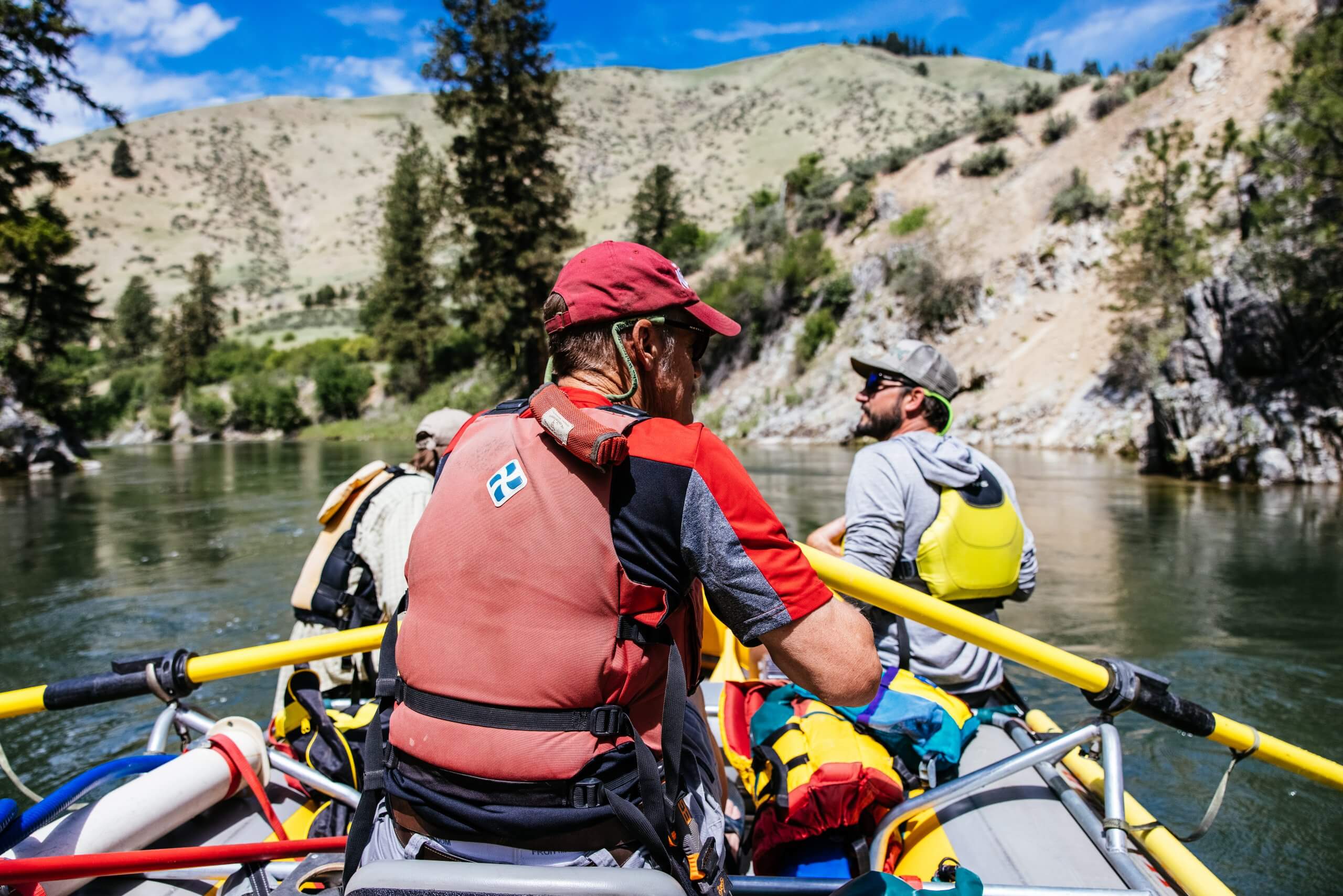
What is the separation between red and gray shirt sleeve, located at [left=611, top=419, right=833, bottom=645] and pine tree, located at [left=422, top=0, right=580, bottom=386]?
25732 mm

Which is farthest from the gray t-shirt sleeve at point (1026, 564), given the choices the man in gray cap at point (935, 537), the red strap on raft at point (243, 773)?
the red strap on raft at point (243, 773)

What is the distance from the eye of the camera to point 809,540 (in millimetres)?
3412

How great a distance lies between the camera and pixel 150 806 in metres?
2.12

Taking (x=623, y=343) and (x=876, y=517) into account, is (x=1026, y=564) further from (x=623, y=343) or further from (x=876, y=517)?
(x=623, y=343)

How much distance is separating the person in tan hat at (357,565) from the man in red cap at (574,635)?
186 centimetres

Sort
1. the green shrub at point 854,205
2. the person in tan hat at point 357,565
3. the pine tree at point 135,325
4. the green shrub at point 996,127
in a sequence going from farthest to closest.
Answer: the pine tree at point 135,325 → the green shrub at point 996,127 → the green shrub at point 854,205 → the person in tan hat at point 357,565

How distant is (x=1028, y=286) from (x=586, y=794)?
98.0 ft

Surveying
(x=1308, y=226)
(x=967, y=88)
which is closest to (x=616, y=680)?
(x=1308, y=226)

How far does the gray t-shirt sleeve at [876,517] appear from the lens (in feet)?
8.86

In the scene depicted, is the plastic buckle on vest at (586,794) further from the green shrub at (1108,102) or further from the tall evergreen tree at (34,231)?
the green shrub at (1108,102)

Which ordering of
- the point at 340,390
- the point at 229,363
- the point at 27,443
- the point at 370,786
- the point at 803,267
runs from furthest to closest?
the point at 229,363
the point at 340,390
the point at 803,267
the point at 27,443
the point at 370,786

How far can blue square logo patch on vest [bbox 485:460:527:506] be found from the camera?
1318 mm

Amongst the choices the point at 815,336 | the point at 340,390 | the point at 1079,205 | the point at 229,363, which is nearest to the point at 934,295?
the point at 815,336

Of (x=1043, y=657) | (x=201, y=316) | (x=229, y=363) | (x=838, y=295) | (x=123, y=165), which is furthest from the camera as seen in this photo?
(x=123, y=165)
